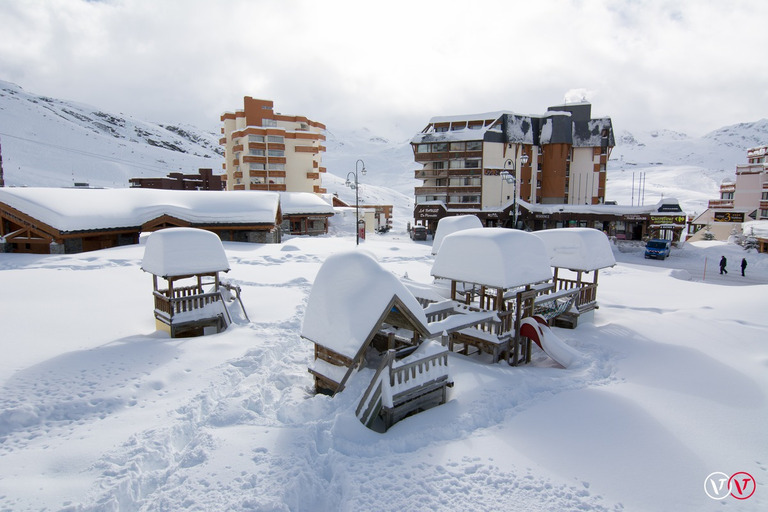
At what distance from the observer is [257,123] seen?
196ft

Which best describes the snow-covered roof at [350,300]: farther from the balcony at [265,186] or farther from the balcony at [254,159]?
the balcony at [254,159]

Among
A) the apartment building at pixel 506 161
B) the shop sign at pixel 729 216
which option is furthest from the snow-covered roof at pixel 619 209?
the shop sign at pixel 729 216

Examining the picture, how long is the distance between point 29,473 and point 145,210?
25964 millimetres

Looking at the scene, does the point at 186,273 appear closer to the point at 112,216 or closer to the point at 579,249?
the point at 579,249

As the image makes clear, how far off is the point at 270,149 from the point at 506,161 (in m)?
A: 31.0

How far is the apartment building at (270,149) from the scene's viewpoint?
5484cm

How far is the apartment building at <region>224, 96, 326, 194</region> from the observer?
5484 centimetres

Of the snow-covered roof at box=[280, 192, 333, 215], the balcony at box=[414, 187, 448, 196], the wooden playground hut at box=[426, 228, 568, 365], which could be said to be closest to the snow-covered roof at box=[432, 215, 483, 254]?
the wooden playground hut at box=[426, 228, 568, 365]

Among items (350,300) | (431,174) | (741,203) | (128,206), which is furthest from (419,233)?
(741,203)

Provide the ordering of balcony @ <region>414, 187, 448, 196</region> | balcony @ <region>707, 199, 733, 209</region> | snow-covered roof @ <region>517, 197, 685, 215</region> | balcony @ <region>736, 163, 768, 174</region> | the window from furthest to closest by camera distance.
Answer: balcony @ <region>707, 199, 733, 209</region>, balcony @ <region>736, 163, 768, 174</region>, balcony @ <region>414, 187, 448, 196</region>, the window, snow-covered roof @ <region>517, 197, 685, 215</region>

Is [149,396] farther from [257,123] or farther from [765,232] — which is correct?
[257,123]

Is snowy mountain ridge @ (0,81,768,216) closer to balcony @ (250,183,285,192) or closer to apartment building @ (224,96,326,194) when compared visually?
apartment building @ (224,96,326,194)

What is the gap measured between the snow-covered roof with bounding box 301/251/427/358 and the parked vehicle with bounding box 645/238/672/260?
3467 centimetres

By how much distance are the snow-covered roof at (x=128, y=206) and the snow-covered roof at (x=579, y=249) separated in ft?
74.8
